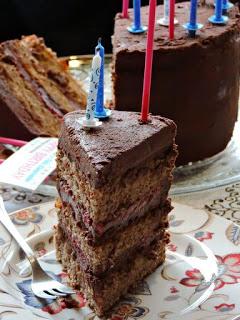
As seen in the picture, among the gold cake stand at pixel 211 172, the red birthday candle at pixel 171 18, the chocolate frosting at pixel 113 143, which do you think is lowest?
the gold cake stand at pixel 211 172

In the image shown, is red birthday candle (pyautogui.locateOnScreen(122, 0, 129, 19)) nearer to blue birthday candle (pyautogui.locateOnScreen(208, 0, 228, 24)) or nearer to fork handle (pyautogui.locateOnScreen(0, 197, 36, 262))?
blue birthday candle (pyautogui.locateOnScreen(208, 0, 228, 24))

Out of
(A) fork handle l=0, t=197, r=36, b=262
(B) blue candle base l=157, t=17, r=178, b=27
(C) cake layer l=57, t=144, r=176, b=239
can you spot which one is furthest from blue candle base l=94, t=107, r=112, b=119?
(B) blue candle base l=157, t=17, r=178, b=27

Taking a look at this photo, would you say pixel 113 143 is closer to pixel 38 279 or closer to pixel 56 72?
pixel 38 279

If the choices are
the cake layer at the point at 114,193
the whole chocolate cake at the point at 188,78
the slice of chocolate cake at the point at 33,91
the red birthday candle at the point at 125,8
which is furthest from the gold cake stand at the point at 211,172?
the cake layer at the point at 114,193

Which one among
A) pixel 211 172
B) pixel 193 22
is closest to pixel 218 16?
pixel 193 22

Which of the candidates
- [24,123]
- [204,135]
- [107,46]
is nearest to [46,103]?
[24,123]

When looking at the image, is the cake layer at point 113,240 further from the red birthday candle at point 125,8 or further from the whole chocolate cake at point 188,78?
the red birthday candle at point 125,8

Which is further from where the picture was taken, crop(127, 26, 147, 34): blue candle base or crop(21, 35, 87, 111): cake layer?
crop(21, 35, 87, 111): cake layer
